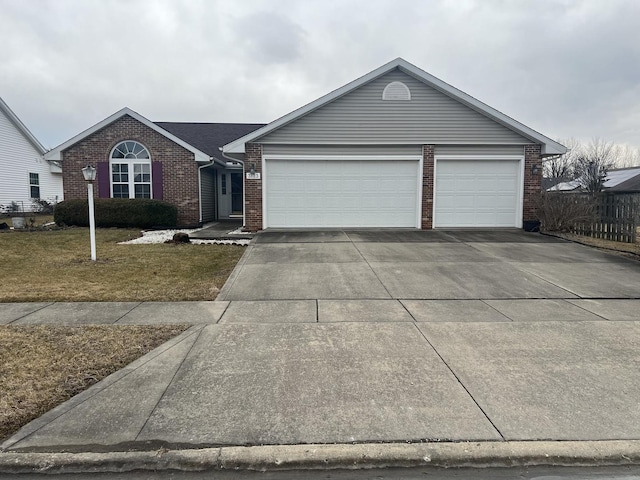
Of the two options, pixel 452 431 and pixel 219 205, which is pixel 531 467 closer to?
pixel 452 431

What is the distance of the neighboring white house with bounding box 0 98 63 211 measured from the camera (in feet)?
77.3

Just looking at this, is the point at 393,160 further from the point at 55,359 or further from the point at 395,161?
the point at 55,359

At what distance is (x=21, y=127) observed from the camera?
967 inches

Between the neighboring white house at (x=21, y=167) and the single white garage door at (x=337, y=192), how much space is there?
16.8 m

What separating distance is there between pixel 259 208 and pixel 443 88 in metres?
7.31

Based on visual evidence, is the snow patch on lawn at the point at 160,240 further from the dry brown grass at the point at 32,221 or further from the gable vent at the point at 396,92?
the gable vent at the point at 396,92

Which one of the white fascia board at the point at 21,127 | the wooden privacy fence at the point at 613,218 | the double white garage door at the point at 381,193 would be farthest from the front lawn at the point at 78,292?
the white fascia board at the point at 21,127

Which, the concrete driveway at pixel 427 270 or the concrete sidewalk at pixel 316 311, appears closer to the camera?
the concrete sidewalk at pixel 316 311

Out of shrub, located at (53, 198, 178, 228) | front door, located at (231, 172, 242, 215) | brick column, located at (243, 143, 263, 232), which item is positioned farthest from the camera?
front door, located at (231, 172, 242, 215)

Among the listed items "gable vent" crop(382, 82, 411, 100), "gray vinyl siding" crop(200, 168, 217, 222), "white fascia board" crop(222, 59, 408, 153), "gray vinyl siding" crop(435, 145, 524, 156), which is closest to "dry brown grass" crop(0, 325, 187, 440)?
"white fascia board" crop(222, 59, 408, 153)

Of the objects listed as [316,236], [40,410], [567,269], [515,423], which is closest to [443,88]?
[316,236]

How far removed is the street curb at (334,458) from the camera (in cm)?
280

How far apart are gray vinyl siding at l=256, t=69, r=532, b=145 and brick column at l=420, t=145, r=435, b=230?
1.20 ft

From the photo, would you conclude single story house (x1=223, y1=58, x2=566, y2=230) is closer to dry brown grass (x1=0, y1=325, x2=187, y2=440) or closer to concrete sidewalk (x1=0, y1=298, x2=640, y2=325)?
concrete sidewalk (x1=0, y1=298, x2=640, y2=325)
